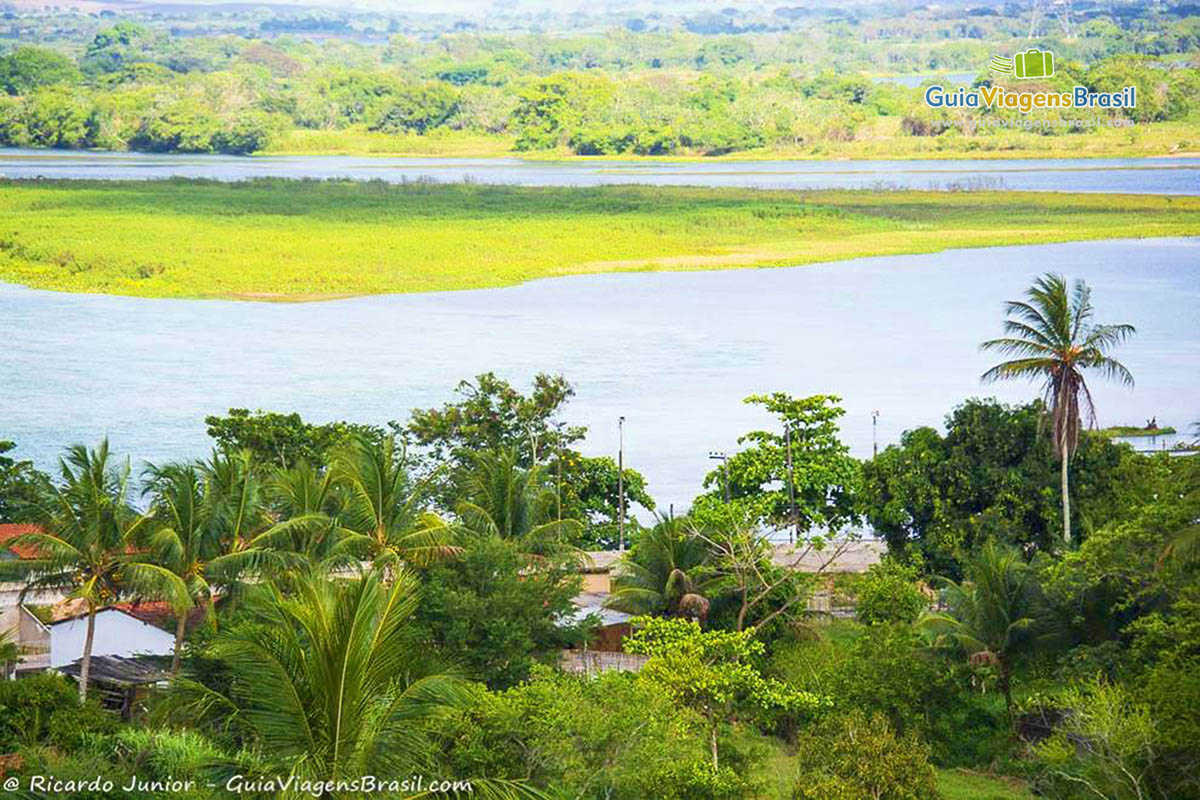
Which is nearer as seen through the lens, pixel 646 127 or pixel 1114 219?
pixel 1114 219

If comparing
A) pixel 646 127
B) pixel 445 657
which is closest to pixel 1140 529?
pixel 445 657

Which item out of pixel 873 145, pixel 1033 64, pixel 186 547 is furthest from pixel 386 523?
pixel 1033 64

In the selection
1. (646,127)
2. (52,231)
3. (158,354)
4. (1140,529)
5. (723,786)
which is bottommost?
(723,786)

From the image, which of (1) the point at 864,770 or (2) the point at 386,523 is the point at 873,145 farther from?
(1) the point at 864,770

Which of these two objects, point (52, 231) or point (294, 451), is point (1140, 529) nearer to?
point (294, 451)

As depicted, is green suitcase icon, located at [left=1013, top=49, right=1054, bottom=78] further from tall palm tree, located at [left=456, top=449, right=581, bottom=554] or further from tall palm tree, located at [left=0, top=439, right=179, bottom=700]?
tall palm tree, located at [left=0, top=439, right=179, bottom=700]

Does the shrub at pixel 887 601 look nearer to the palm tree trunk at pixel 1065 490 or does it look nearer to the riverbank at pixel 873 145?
the palm tree trunk at pixel 1065 490

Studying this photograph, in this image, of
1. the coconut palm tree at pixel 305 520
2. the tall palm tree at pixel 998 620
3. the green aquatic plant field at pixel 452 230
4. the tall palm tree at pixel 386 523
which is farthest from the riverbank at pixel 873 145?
the tall palm tree at pixel 386 523
